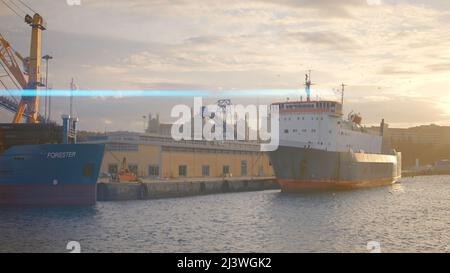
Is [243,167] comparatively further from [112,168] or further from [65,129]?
[65,129]

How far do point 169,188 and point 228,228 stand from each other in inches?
891

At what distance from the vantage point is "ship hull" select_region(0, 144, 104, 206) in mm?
32875

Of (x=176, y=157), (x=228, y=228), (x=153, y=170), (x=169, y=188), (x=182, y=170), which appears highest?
(x=176, y=157)

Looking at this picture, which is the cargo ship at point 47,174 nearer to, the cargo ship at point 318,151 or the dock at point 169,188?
the dock at point 169,188

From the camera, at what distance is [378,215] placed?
1229 inches

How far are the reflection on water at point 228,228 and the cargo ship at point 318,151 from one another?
33.0ft

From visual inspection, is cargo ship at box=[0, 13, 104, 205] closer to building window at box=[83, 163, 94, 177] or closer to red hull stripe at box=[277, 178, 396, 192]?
building window at box=[83, 163, 94, 177]

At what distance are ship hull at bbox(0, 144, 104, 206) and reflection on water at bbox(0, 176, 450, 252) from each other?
146 cm

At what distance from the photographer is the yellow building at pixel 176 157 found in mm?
52625

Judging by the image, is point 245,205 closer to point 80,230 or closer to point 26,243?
point 80,230

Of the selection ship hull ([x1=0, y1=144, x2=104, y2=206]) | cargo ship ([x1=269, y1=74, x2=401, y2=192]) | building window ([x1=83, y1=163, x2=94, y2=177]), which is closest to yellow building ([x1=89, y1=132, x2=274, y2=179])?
cargo ship ([x1=269, y1=74, x2=401, y2=192])

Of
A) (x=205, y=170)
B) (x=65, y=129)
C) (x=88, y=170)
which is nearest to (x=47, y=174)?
(x=88, y=170)

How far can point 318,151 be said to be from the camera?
46.6 metres

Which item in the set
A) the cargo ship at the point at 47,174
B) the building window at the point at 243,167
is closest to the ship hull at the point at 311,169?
the cargo ship at the point at 47,174
